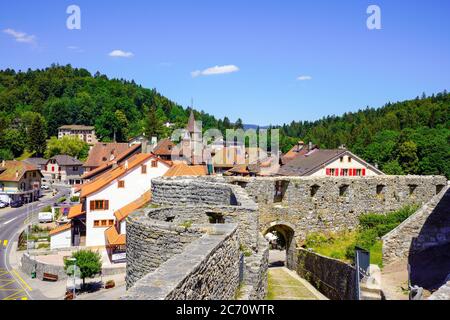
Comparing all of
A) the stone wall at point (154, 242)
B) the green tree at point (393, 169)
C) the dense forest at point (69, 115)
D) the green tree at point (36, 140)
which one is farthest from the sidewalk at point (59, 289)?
the green tree at point (36, 140)

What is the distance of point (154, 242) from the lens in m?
9.55

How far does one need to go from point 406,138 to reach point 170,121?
118 meters

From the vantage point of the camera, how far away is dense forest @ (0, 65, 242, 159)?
13725cm

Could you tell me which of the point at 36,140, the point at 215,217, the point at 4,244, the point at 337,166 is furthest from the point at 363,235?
the point at 36,140

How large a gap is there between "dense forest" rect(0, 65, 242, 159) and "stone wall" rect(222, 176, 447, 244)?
11914 cm

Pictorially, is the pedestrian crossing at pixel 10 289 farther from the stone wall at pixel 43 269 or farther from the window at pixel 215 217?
the window at pixel 215 217

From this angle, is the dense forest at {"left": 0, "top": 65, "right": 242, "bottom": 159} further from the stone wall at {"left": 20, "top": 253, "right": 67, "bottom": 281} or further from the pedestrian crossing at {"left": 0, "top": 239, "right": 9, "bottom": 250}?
the stone wall at {"left": 20, "top": 253, "right": 67, "bottom": 281}

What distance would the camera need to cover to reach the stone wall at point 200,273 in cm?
573

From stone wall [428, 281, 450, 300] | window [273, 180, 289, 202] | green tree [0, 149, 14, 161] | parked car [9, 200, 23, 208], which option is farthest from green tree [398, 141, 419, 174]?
green tree [0, 149, 14, 161]

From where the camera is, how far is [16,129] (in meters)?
146

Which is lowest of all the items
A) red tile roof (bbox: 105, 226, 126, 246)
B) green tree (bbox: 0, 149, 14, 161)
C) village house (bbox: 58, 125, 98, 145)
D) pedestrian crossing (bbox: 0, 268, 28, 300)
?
pedestrian crossing (bbox: 0, 268, 28, 300)

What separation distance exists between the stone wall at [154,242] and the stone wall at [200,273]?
20.4 inches

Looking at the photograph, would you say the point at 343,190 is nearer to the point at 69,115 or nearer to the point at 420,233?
the point at 420,233
